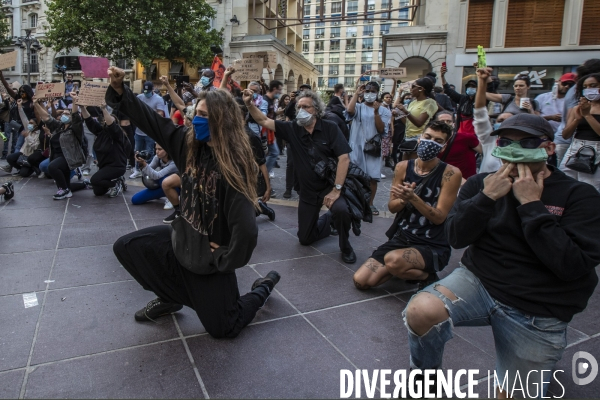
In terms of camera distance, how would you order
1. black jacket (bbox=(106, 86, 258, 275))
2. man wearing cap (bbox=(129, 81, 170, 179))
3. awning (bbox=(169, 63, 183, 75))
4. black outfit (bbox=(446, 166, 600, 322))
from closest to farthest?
black outfit (bbox=(446, 166, 600, 322)), black jacket (bbox=(106, 86, 258, 275)), man wearing cap (bbox=(129, 81, 170, 179)), awning (bbox=(169, 63, 183, 75))

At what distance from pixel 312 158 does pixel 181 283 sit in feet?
7.91

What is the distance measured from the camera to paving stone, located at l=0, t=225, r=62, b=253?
4664 mm

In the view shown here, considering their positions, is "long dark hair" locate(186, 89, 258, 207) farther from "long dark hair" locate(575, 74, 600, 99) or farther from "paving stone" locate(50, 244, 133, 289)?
"long dark hair" locate(575, 74, 600, 99)

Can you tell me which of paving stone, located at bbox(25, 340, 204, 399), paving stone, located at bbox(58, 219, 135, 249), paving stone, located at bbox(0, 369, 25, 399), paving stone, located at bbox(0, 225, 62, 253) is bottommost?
paving stone, located at bbox(0, 369, 25, 399)

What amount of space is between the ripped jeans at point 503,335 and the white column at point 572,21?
20.1 metres

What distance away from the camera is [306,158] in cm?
492

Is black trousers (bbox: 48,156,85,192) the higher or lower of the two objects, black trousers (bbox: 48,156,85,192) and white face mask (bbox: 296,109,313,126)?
the lower

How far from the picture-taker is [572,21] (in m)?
17.8

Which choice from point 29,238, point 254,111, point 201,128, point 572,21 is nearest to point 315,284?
point 201,128

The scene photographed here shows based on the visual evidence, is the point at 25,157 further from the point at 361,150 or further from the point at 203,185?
the point at 203,185

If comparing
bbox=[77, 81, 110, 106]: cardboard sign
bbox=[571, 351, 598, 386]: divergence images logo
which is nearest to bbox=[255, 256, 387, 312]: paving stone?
bbox=[571, 351, 598, 386]: divergence images logo

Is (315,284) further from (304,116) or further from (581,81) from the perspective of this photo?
(581,81)

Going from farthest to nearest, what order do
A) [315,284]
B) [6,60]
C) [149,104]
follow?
[149,104], [6,60], [315,284]

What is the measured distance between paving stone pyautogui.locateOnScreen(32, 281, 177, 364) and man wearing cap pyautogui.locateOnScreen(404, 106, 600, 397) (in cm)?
184
